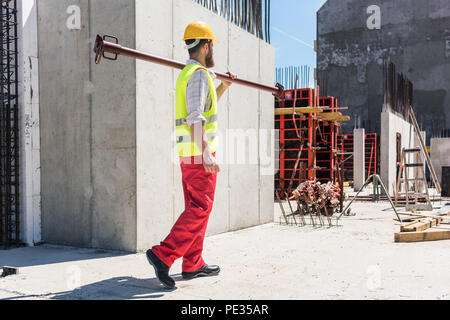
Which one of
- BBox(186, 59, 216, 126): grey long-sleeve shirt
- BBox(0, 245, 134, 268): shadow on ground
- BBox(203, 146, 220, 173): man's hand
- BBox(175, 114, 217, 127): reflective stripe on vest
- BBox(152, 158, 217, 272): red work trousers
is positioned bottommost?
BBox(0, 245, 134, 268): shadow on ground

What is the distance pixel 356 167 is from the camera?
19.5 metres

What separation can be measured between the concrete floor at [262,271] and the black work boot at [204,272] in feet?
0.24

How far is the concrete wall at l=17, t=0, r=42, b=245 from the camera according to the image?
227 inches

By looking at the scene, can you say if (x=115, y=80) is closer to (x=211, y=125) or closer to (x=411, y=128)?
(x=211, y=125)

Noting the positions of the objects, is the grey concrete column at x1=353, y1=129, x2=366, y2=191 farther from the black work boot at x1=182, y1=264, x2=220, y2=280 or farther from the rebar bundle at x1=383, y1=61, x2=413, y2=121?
the black work boot at x1=182, y1=264, x2=220, y2=280

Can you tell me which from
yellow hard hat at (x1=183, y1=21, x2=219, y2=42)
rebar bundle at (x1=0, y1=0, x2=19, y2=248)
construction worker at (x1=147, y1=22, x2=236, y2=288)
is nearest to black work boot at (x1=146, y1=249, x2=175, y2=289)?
construction worker at (x1=147, y1=22, x2=236, y2=288)

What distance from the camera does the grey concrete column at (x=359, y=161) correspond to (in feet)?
63.4

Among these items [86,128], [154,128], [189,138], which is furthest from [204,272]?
[86,128]

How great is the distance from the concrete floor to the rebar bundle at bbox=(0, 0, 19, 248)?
1.34 ft

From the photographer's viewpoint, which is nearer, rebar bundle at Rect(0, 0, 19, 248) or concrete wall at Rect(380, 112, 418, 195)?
rebar bundle at Rect(0, 0, 19, 248)

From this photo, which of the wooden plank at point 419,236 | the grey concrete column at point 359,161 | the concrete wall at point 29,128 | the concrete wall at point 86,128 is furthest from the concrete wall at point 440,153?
the concrete wall at point 29,128

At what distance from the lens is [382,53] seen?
30.3m

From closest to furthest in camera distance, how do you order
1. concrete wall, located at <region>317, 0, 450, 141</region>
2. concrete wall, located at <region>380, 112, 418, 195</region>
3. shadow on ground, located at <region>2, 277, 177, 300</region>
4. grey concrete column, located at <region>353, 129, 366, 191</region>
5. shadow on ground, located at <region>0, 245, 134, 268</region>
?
shadow on ground, located at <region>2, 277, 177, 300</region> < shadow on ground, located at <region>0, 245, 134, 268</region> < concrete wall, located at <region>380, 112, 418, 195</region> < grey concrete column, located at <region>353, 129, 366, 191</region> < concrete wall, located at <region>317, 0, 450, 141</region>

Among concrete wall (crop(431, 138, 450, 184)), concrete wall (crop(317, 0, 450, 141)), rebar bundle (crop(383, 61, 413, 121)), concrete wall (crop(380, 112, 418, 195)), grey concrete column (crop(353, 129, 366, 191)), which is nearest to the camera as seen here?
concrete wall (crop(380, 112, 418, 195))
